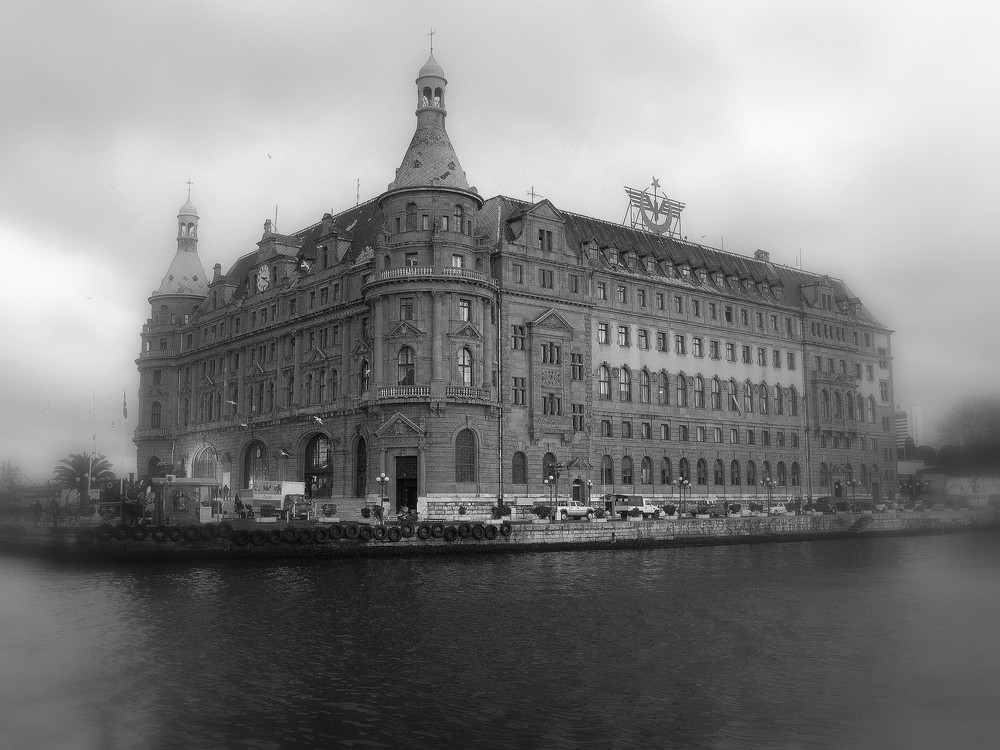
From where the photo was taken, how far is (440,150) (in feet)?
298

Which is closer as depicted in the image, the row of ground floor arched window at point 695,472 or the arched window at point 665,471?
the row of ground floor arched window at point 695,472

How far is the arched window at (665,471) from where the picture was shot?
106 metres

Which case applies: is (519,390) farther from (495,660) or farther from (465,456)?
(495,660)

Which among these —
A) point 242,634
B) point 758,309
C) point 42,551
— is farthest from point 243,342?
point 242,634

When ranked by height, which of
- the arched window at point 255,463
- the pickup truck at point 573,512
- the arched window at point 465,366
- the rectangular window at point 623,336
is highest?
the rectangular window at point 623,336

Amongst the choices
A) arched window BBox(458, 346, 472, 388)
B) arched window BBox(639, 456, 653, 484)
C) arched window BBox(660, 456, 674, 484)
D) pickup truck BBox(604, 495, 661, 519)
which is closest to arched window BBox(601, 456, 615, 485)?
arched window BBox(639, 456, 653, 484)

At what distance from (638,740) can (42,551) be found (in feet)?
181

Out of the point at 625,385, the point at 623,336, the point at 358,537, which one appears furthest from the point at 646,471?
the point at 358,537

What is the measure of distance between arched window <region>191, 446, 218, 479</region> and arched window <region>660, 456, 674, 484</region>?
2177 inches

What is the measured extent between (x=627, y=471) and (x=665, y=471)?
20.6 ft

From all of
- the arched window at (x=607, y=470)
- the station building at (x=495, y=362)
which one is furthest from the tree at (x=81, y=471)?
the arched window at (x=607, y=470)

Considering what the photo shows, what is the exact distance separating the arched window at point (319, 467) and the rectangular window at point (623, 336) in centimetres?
3394

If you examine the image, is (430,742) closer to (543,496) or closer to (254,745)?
(254,745)

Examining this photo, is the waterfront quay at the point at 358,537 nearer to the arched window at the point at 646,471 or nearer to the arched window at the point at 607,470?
the arched window at the point at 607,470
